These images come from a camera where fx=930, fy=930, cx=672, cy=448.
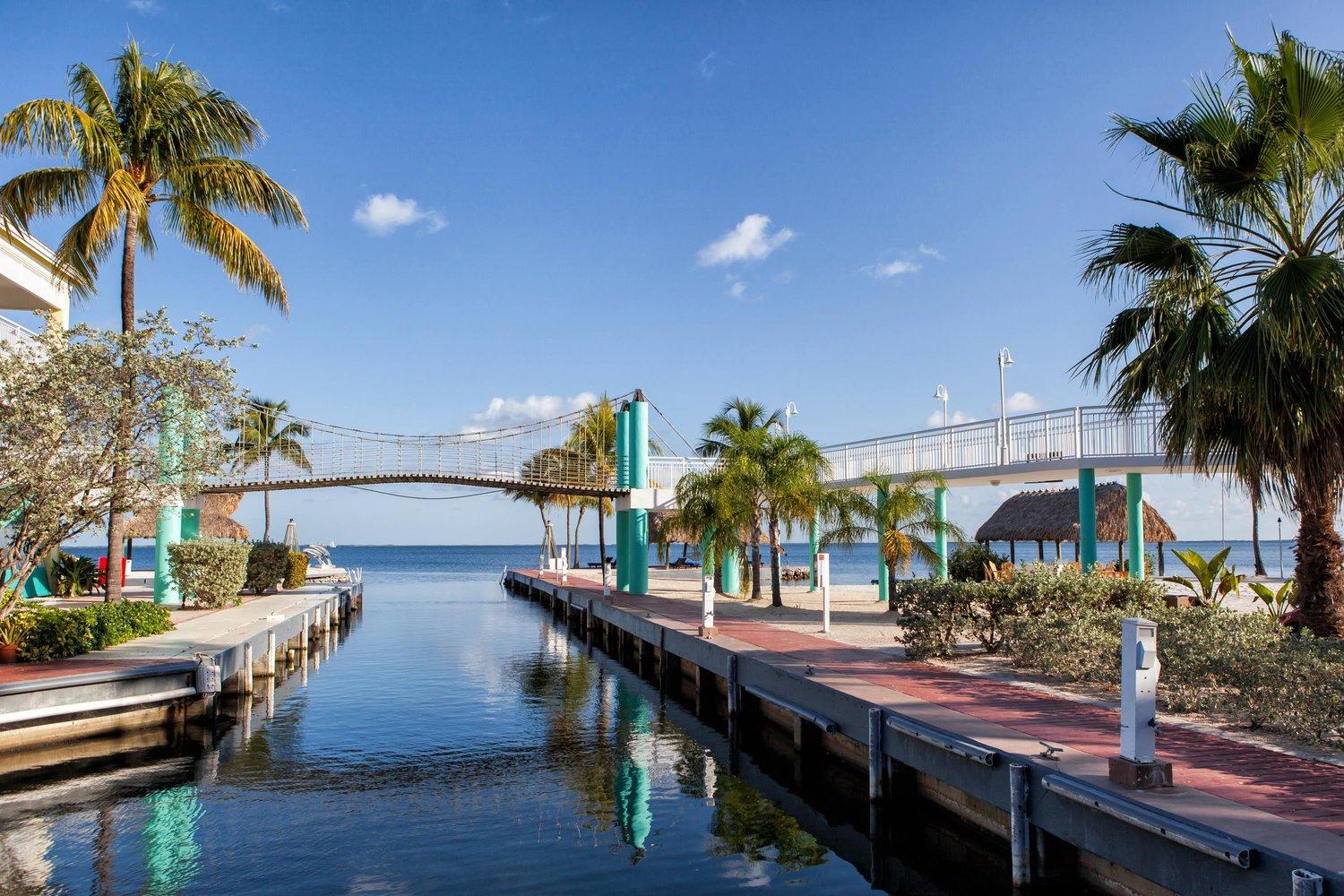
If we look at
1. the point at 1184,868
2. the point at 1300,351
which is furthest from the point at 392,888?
the point at 1300,351

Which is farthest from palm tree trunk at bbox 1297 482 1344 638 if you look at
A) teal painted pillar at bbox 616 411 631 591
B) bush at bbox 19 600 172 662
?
teal painted pillar at bbox 616 411 631 591

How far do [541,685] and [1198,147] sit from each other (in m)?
13.9

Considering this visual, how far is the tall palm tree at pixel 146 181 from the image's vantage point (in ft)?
55.5

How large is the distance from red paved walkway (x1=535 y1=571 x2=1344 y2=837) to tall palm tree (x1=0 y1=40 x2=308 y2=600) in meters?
13.5

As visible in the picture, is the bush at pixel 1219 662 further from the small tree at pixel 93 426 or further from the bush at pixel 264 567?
the bush at pixel 264 567

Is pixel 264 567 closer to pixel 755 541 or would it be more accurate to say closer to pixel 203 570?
pixel 203 570

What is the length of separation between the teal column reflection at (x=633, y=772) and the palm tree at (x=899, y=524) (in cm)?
Result: 685

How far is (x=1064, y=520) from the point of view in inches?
1188

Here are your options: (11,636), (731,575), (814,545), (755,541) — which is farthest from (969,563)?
(11,636)

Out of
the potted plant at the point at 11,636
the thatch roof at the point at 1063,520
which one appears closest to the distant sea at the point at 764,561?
the thatch roof at the point at 1063,520

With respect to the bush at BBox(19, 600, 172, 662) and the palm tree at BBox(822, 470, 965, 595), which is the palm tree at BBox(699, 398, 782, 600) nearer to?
the palm tree at BBox(822, 470, 965, 595)

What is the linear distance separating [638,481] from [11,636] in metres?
17.2

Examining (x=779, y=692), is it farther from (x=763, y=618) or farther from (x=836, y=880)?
(x=763, y=618)

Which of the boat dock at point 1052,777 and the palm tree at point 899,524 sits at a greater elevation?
the palm tree at point 899,524
